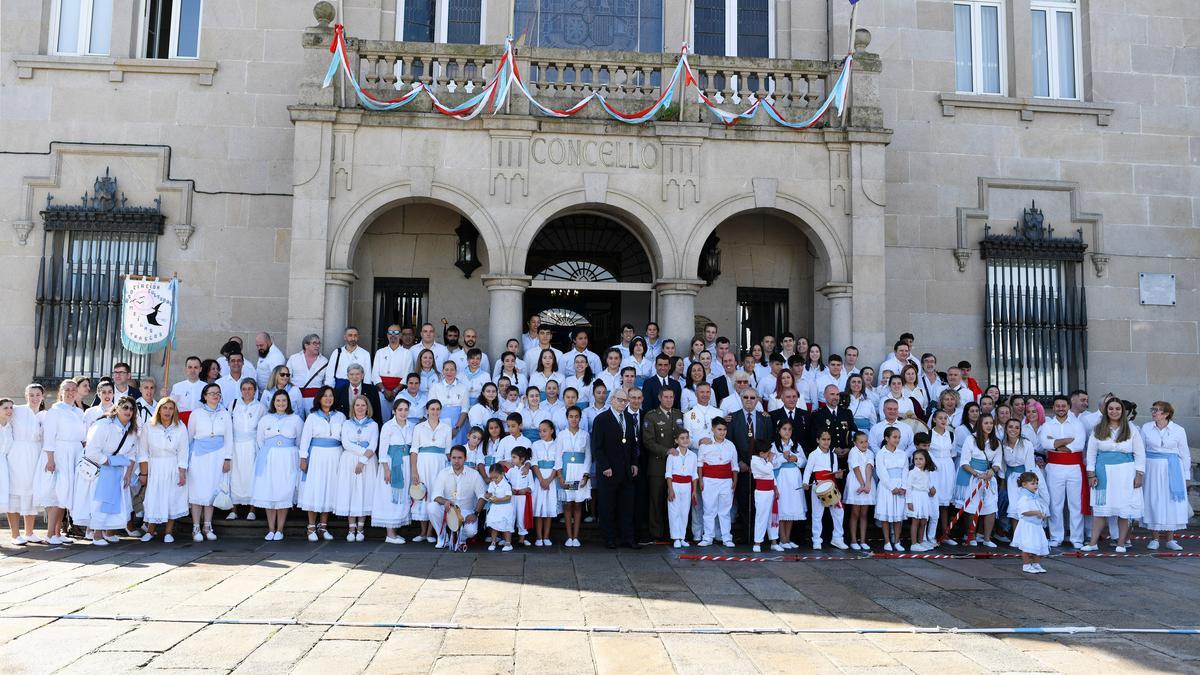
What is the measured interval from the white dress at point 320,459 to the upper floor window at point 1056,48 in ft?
43.3

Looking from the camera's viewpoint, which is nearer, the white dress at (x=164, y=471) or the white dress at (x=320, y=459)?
the white dress at (x=164, y=471)

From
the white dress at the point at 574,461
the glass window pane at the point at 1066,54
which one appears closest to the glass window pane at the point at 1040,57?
the glass window pane at the point at 1066,54

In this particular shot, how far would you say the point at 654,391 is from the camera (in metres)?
10.9

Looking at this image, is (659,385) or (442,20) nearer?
(659,385)

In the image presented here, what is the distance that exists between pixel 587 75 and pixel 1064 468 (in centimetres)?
839

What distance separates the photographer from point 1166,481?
10680 millimetres

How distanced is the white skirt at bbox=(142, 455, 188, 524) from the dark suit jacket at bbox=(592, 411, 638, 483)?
15.6 ft

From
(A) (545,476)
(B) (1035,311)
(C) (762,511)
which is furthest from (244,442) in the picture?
(B) (1035,311)

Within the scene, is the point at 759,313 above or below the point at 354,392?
above

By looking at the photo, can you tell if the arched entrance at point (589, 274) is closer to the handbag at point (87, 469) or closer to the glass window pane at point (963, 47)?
the glass window pane at point (963, 47)

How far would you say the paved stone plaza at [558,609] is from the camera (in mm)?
5430

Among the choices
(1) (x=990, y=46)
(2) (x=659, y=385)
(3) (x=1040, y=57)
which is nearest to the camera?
(2) (x=659, y=385)

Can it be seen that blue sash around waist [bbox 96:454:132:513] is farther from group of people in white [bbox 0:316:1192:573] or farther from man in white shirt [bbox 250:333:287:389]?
man in white shirt [bbox 250:333:287:389]

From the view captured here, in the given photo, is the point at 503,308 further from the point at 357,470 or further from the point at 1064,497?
the point at 1064,497
